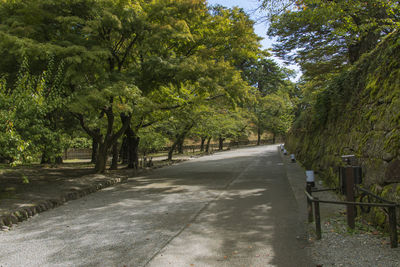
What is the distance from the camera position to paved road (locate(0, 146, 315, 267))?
3984 mm

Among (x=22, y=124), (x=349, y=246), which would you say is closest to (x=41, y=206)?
(x=22, y=124)

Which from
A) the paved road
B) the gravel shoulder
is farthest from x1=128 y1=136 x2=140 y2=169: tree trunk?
the gravel shoulder

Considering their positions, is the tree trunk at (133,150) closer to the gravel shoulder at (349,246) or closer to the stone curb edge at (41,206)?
the stone curb edge at (41,206)

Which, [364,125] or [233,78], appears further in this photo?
[233,78]

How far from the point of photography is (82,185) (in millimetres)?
10000

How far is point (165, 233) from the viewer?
16.6 ft

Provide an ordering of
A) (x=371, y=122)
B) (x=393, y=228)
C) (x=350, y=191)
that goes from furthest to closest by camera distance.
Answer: (x=371, y=122) < (x=350, y=191) < (x=393, y=228)

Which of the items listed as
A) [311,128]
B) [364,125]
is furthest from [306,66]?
[364,125]

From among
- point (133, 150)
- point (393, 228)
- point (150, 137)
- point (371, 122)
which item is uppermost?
point (150, 137)

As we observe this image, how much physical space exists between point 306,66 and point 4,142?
17013 millimetres

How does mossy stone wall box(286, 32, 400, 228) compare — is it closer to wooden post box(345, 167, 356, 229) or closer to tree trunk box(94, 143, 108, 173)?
wooden post box(345, 167, 356, 229)

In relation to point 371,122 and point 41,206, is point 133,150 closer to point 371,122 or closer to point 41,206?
point 41,206

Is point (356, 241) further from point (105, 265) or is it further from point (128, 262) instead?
point (105, 265)

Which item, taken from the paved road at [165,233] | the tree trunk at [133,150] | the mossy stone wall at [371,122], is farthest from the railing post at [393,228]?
the tree trunk at [133,150]
